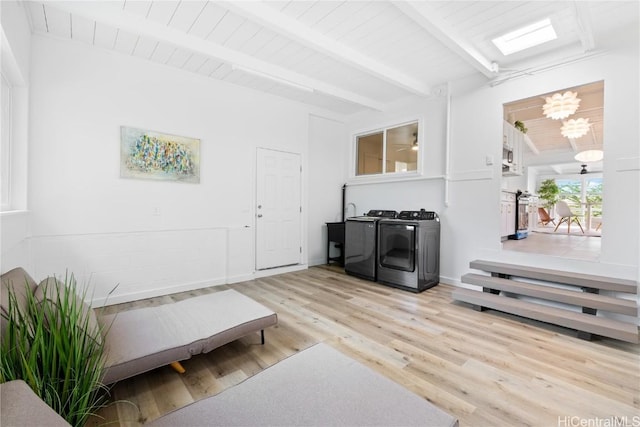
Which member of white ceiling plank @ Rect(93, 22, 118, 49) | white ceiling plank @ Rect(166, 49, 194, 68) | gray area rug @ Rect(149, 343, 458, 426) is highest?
white ceiling plank @ Rect(166, 49, 194, 68)

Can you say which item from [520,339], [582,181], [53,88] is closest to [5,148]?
[53,88]

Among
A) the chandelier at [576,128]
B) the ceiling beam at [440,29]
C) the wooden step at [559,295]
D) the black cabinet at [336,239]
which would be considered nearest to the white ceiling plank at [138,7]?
the ceiling beam at [440,29]

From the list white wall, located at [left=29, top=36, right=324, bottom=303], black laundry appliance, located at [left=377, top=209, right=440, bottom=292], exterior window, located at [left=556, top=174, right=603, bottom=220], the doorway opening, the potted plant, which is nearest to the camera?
white wall, located at [left=29, top=36, right=324, bottom=303]

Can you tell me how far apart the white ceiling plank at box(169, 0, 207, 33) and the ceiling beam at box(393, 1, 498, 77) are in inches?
69.2

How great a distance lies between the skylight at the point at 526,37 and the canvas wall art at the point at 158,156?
12.7 feet

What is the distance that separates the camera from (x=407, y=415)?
1.21 meters

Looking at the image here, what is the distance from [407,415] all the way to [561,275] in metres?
2.92

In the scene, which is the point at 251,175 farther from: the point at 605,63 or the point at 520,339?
the point at 605,63

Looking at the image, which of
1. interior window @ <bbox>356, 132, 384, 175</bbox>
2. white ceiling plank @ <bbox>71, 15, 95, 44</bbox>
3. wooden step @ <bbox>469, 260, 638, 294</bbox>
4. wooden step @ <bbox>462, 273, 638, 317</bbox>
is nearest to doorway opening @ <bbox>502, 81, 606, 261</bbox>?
wooden step @ <bbox>469, 260, 638, 294</bbox>

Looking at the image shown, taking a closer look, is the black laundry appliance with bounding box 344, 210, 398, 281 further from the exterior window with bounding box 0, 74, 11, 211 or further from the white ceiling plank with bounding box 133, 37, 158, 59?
the exterior window with bounding box 0, 74, 11, 211

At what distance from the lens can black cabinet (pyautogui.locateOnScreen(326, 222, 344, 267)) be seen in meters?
5.42

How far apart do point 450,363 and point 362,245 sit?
2.55m

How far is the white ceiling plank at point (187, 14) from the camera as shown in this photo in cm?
259

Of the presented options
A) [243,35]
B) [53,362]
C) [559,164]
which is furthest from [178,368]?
[559,164]
